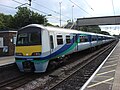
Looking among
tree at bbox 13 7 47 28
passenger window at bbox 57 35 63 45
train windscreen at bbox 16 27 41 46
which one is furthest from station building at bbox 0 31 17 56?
tree at bbox 13 7 47 28

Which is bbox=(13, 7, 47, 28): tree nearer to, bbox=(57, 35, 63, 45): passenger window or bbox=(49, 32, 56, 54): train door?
bbox=(57, 35, 63, 45): passenger window

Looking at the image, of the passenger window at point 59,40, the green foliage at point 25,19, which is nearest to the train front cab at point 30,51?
the passenger window at point 59,40

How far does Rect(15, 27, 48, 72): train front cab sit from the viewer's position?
13203mm

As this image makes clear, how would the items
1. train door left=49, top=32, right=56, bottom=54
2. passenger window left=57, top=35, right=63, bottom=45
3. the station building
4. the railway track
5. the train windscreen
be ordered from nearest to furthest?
the railway track < the train windscreen < train door left=49, top=32, right=56, bottom=54 < passenger window left=57, top=35, right=63, bottom=45 < the station building

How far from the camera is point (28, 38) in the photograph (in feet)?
45.6

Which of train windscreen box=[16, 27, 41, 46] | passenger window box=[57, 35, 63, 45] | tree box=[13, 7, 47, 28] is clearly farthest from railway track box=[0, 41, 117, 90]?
tree box=[13, 7, 47, 28]

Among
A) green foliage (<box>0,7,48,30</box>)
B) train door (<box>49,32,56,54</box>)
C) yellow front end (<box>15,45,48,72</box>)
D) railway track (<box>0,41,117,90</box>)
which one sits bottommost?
railway track (<box>0,41,117,90</box>)

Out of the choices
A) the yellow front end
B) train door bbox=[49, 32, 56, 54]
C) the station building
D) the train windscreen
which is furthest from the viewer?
the station building

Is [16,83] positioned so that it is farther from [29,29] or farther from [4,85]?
[29,29]

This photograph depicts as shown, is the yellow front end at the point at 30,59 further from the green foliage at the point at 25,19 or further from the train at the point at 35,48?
the green foliage at the point at 25,19

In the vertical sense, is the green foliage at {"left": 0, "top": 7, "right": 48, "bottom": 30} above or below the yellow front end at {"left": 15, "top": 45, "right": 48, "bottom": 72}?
above

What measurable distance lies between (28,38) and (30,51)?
0.92m

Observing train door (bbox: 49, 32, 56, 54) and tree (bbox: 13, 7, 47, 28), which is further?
tree (bbox: 13, 7, 47, 28)

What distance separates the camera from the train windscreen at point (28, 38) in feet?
44.5
